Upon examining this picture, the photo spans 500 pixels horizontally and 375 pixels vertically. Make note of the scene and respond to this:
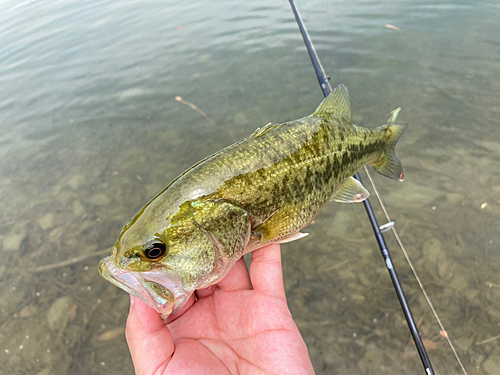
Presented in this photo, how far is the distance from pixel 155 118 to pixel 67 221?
2.61 meters

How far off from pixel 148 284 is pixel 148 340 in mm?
366

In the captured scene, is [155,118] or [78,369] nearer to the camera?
[78,369]

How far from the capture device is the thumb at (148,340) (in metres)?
1.64

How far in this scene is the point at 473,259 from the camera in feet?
11.6

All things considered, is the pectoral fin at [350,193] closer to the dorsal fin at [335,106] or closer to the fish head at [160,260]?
the dorsal fin at [335,106]

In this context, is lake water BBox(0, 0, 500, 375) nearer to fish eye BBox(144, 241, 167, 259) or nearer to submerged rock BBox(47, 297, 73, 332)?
submerged rock BBox(47, 297, 73, 332)

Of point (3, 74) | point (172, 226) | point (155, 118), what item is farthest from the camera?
point (3, 74)

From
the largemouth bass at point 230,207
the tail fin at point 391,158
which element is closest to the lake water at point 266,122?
the tail fin at point 391,158

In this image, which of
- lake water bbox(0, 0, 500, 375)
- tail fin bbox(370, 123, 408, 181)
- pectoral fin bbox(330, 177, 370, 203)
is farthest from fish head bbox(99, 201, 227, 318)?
lake water bbox(0, 0, 500, 375)

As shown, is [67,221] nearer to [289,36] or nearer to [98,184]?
[98,184]

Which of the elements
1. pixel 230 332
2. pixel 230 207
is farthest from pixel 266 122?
pixel 230 332

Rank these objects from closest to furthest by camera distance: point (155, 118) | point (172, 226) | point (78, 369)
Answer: point (172, 226) < point (78, 369) < point (155, 118)

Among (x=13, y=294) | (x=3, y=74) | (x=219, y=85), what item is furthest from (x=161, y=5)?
(x=13, y=294)

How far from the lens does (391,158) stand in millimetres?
2738
